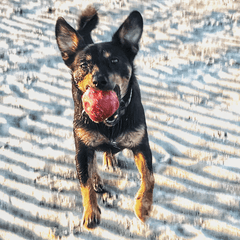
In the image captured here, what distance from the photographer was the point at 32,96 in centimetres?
327

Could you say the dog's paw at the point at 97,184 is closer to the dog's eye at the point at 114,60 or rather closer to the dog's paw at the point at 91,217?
the dog's paw at the point at 91,217

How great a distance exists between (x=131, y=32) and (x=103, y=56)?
289 millimetres

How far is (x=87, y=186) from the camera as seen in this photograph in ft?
6.46

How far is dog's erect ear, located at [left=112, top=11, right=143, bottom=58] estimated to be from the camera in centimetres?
172

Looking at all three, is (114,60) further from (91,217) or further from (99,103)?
(91,217)

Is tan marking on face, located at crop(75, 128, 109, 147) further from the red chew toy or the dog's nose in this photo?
the dog's nose

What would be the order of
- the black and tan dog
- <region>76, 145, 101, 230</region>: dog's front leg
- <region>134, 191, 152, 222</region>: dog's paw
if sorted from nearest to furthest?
the black and tan dog → <region>76, 145, 101, 230</region>: dog's front leg → <region>134, 191, 152, 222</region>: dog's paw

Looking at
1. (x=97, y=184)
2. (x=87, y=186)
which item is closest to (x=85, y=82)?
(x=87, y=186)

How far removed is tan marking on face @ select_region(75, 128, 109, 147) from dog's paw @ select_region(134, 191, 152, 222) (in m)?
0.62

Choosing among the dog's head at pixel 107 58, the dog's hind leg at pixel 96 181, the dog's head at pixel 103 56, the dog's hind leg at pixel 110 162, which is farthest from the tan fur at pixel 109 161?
the dog's head at pixel 103 56

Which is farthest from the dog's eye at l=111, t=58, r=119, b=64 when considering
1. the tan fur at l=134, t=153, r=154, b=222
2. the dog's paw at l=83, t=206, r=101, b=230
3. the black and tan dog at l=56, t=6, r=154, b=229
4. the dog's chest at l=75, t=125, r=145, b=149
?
the dog's paw at l=83, t=206, r=101, b=230

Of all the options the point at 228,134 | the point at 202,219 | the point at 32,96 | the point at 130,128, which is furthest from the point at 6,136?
the point at 228,134

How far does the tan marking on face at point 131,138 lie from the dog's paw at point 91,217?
0.63 m

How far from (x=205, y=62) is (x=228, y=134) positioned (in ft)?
4.17
